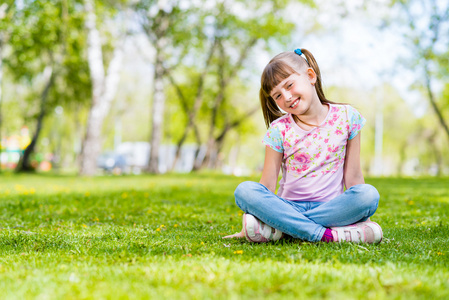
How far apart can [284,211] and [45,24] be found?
59.3ft

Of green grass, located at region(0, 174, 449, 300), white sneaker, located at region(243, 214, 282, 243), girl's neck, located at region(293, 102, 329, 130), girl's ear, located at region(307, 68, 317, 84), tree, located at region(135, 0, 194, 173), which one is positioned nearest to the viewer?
green grass, located at region(0, 174, 449, 300)

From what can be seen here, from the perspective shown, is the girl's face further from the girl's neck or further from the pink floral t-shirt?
the pink floral t-shirt

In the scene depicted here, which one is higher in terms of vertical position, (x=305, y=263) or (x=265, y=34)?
(x=265, y=34)

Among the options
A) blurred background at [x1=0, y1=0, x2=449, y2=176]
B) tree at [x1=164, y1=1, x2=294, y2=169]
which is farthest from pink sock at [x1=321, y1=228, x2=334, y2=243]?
tree at [x1=164, y1=1, x2=294, y2=169]

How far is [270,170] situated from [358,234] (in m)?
1.00

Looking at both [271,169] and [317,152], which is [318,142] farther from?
[271,169]

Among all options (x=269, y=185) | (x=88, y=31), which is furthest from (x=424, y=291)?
(x=88, y=31)

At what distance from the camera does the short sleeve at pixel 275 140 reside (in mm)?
4449

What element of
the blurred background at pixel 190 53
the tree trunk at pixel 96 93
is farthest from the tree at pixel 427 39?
the tree trunk at pixel 96 93

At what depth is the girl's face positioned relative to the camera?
427 cm

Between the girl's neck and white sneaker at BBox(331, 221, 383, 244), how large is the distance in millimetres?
1045

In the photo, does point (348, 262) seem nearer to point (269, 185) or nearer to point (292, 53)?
point (269, 185)

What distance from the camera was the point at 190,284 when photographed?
258 cm

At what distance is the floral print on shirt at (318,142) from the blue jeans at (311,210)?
39cm
